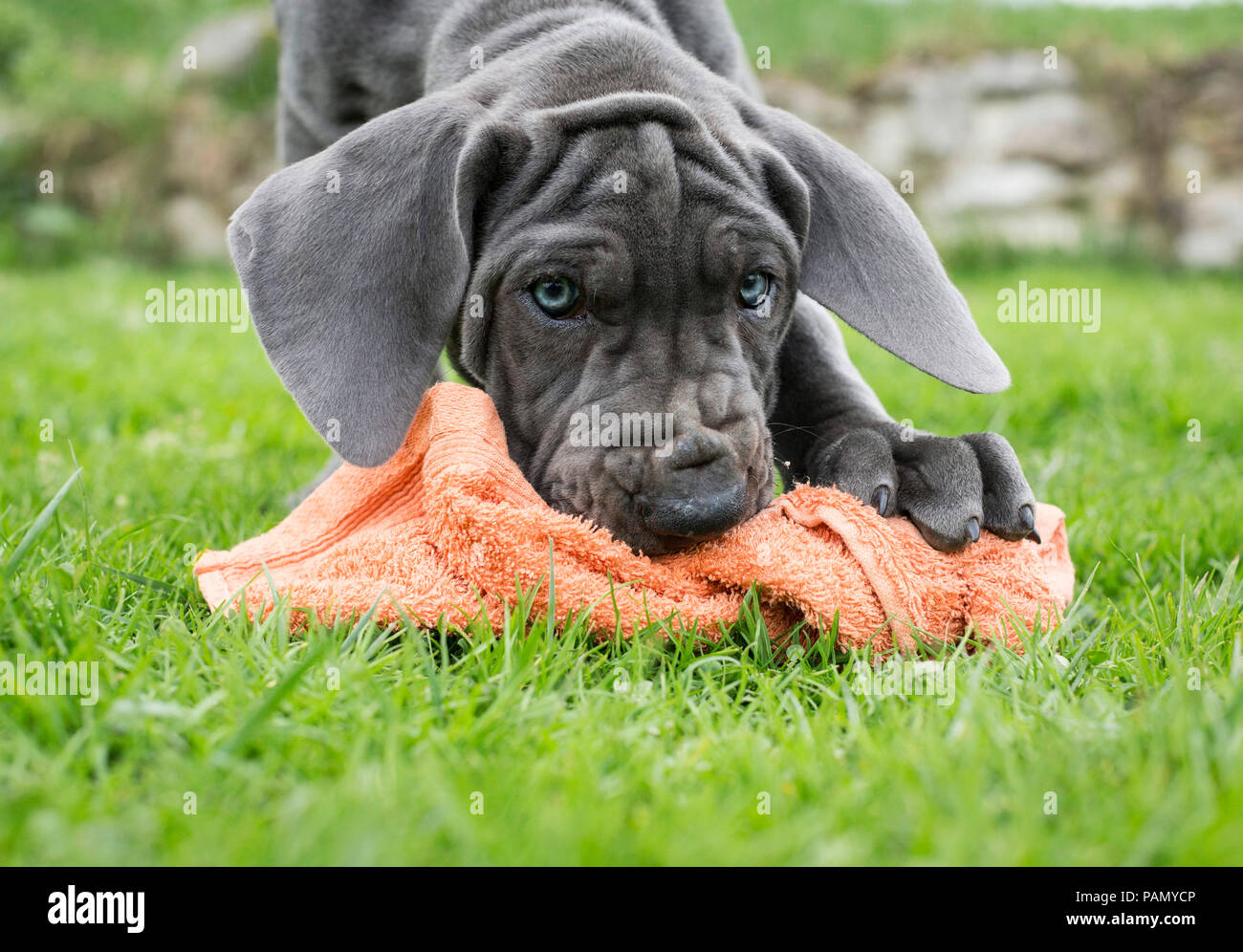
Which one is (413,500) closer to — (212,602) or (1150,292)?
(212,602)

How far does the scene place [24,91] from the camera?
463 inches

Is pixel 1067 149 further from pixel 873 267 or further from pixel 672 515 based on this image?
pixel 672 515

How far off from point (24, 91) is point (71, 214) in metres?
1.61

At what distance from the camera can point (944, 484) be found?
2.73 m

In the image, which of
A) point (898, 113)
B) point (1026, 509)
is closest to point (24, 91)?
point (898, 113)

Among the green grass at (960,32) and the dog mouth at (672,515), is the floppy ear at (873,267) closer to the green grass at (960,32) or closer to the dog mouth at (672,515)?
the dog mouth at (672,515)

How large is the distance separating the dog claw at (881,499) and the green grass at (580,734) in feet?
1.25

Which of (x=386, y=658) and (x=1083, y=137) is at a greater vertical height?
(x=1083, y=137)

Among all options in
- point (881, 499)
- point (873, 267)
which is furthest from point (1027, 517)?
point (873, 267)

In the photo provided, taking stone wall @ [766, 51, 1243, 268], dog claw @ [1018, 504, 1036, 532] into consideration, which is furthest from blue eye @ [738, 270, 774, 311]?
stone wall @ [766, 51, 1243, 268]

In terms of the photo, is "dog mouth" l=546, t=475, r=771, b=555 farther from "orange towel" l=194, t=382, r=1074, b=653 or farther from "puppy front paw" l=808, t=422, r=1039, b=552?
"puppy front paw" l=808, t=422, r=1039, b=552

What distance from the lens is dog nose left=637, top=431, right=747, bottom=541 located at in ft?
8.06

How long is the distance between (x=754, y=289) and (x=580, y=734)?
132 cm

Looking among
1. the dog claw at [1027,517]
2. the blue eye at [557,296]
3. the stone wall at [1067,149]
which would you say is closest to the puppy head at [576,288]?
the blue eye at [557,296]
